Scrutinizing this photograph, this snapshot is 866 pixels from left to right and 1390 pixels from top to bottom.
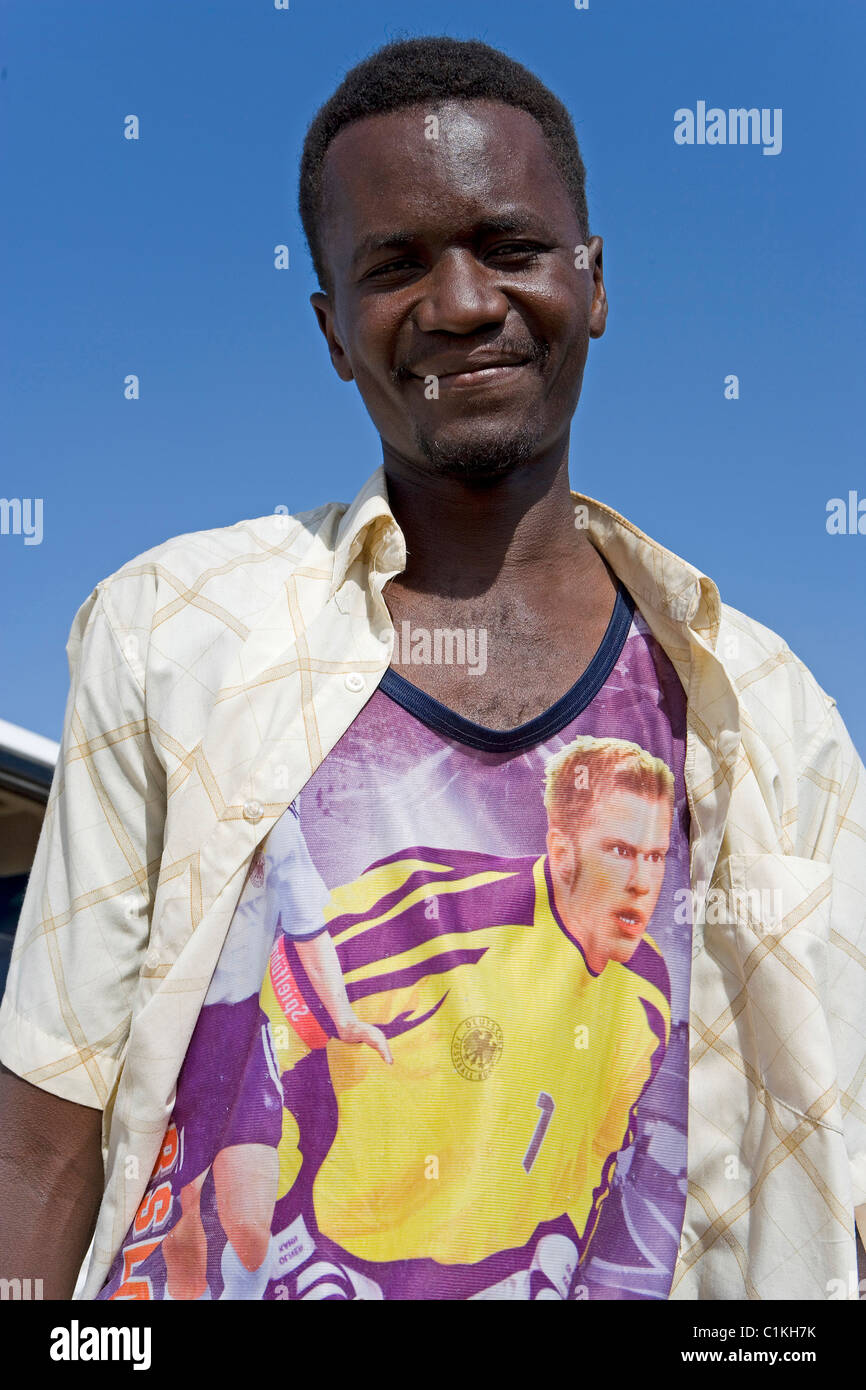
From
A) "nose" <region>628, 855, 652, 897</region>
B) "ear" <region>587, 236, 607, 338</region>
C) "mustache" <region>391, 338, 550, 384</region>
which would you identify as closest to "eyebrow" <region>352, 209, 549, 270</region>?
"mustache" <region>391, 338, 550, 384</region>

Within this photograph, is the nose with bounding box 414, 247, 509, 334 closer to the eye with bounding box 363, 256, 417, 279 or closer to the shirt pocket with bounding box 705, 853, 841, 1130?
the eye with bounding box 363, 256, 417, 279

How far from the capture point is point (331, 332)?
8.34 feet

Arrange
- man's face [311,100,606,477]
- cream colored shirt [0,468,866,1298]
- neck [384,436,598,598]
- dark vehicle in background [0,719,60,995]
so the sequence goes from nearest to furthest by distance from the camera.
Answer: cream colored shirt [0,468,866,1298] < man's face [311,100,606,477] < neck [384,436,598,598] < dark vehicle in background [0,719,60,995]

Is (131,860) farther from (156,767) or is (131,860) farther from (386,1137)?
(386,1137)

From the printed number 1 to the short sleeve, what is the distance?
26.8 inches

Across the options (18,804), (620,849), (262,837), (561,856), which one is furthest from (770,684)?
(18,804)

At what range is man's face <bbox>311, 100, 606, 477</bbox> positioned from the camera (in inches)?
85.7

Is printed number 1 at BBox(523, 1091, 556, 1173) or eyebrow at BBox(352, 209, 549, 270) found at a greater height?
eyebrow at BBox(352, 209, 549, 270)

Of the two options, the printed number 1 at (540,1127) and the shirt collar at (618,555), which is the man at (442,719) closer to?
the shirt collar at (618,555)

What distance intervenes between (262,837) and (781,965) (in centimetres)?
95

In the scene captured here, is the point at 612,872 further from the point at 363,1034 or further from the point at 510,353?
the point at 510,353

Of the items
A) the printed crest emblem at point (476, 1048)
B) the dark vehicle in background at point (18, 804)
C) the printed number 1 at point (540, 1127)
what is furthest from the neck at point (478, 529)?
the dark vehicle in background at point (18, 804)

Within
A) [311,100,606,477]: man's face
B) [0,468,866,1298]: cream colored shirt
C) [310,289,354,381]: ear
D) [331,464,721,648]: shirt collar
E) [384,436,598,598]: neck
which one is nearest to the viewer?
[0,468,866,1298]: cream colored shirt
